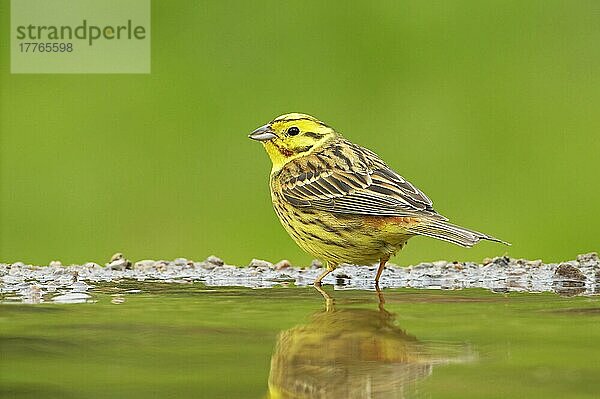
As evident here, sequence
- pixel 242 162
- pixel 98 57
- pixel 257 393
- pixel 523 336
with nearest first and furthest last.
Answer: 1. pixel 257 393
2. pixel 523 336
3. pixel 242 162
4. pixel 98 57

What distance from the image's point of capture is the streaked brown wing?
6422mm

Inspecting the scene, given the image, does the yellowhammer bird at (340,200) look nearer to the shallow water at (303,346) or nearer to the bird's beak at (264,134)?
the bird's beak at (264,134)

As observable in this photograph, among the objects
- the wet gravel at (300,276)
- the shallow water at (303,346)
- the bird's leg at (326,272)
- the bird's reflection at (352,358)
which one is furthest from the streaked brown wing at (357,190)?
the bird's reflection at (352,358)

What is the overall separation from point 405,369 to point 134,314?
1661 mm

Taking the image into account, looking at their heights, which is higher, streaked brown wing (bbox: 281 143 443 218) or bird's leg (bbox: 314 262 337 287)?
streaked brown wing (bbox: 281 143 443 218)

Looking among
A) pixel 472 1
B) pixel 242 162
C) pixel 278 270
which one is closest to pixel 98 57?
pixel 242 162

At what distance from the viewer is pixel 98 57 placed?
14.7 meters

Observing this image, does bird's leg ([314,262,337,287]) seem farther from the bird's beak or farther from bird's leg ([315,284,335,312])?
the bird's beak

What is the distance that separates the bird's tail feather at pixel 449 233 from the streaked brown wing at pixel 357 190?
0.39ft

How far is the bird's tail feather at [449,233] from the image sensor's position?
5.83 metres

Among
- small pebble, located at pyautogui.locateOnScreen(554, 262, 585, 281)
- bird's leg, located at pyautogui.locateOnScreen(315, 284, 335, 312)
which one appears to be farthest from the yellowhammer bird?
small pebble, located at pyautogui.locateOnScreen(554, 262, 585, 281)

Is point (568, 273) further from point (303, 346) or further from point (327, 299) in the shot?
point (303, 346)

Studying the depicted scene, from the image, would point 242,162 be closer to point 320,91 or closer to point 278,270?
point 320,91

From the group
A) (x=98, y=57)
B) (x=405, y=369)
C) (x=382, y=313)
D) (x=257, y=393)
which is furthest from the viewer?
(x=98, y=57)
